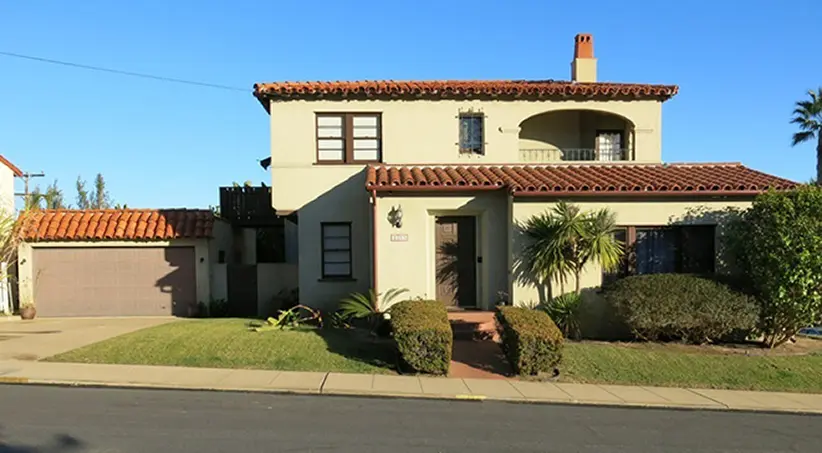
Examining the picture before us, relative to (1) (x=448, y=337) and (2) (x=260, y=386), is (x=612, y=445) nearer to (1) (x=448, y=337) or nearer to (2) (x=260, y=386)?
(1) (x=448, y=337)

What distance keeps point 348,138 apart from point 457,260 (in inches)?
181

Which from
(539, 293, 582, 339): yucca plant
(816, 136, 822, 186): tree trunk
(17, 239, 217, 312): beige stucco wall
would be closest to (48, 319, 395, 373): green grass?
(539, 293, 582, 339): yucca plant

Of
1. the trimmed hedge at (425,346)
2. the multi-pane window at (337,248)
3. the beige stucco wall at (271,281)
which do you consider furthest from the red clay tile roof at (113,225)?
the trimmed hedge at (425,346)

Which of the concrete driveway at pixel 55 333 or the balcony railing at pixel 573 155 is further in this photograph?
the balcony railing at pixel 573 155

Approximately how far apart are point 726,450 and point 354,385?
499 cm

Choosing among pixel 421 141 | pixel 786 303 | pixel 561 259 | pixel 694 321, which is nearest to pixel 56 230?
pixel 421 141

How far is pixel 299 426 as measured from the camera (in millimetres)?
5996

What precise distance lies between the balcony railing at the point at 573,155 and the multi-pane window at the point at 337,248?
5.95m

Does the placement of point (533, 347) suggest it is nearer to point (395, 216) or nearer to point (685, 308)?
point (685, 308)

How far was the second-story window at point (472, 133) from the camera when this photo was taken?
14516 mm

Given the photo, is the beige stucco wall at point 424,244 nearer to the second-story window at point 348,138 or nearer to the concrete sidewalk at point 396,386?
the second-story window at point 348,138

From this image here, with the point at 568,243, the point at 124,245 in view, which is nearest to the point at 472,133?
the point at 568,243

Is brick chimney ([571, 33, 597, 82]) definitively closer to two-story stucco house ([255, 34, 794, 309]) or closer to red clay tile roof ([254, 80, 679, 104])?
two-story stucco house ([255, 34, 794, 309])

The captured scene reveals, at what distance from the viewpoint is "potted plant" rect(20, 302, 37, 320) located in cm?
1447
